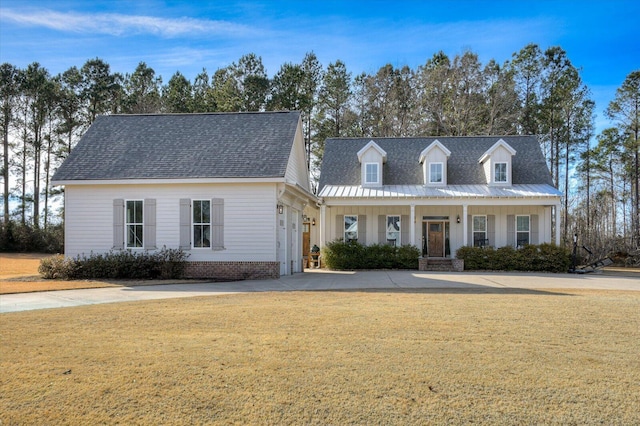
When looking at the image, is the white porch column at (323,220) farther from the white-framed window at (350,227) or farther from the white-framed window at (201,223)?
the white-framed window at (201,223)

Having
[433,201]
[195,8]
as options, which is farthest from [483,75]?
[195,8]

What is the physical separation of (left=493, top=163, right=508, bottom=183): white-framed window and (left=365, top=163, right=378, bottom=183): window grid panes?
582 cm

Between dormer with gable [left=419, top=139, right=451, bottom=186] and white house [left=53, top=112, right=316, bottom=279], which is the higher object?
dormer with gable [left=419, top=139, right=451, bottom=186]

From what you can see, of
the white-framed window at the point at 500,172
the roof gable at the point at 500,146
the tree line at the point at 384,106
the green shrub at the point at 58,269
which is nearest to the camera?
the green shrub at the point at 58,269

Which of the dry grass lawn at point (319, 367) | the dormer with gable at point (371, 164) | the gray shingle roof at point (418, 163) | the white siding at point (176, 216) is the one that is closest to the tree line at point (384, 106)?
the gray shingle roof at point (418, 163)

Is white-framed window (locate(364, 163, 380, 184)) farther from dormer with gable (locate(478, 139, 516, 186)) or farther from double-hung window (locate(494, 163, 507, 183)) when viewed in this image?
double-hung window (locate(494, 163, 507, 183))

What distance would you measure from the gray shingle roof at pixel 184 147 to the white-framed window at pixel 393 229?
7864 millimetres

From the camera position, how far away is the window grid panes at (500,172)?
24.0 meters

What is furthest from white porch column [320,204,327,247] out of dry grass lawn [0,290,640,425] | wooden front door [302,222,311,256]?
dry grass lawn [0,290,640,425]

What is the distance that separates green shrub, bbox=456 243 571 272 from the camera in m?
21.3

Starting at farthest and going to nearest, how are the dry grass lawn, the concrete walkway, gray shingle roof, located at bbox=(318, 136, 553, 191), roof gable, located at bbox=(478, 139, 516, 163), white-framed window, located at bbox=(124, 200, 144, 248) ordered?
gray shingle roof, located at bbox=(318, 136, 553, 191)
roof gable, located at bbox=(478, 139, 516, 163)
white-framed window, located at bbox=(124, 200, 144, 248)
the concrete walkway
the dry grass lawn

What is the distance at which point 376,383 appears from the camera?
4.71 m

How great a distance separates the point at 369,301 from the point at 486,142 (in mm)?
18529

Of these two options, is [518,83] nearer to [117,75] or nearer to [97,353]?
[117,75]
